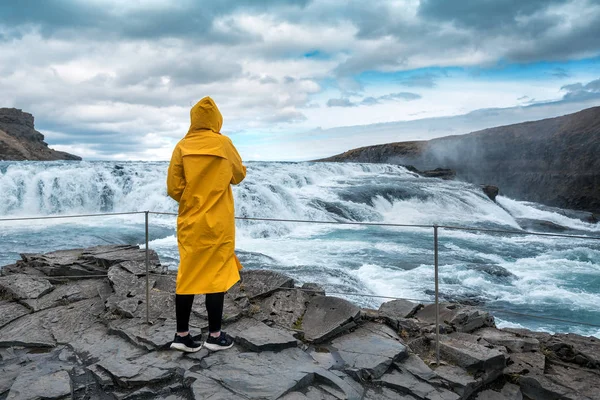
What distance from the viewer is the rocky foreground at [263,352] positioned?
319cm

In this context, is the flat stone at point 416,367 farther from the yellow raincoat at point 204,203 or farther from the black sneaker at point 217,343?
Result: the yellow raincoat at point 204,203

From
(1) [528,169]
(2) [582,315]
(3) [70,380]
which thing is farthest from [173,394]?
(1) [528,169]

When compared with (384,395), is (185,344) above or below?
above

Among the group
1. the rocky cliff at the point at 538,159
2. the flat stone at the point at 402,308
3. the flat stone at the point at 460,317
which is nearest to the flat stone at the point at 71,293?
the flat stone at the point at 402,308

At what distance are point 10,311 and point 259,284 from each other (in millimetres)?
2649

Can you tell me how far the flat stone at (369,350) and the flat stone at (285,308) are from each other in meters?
0.61

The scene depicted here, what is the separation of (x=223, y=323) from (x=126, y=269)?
2.05 meters

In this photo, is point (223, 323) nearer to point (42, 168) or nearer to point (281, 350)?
point (281, 350)

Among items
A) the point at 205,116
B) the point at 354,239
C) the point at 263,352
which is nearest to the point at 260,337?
the point at 263,352

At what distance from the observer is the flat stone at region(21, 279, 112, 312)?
486 centimetres

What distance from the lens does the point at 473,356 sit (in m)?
3.64

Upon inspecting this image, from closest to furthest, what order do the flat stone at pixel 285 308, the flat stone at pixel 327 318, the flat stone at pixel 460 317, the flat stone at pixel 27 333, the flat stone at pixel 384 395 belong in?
1. the flat stone at pixel 384 395
2. the flat stone at pixel 27 333
3. the flat stone at pixel 327 318
4. the flat stone at pixel 285 308
5. the flat stone at pixel 460 317

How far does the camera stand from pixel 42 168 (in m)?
19.7

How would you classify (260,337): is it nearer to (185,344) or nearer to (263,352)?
(263,352)
